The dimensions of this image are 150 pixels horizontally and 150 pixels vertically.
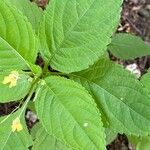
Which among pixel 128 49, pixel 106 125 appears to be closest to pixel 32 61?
pixel 106 125

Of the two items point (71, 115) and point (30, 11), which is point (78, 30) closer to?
point (71, 115)

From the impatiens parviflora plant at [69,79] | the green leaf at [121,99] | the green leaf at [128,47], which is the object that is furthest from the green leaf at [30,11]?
the green leaf at [128,47]

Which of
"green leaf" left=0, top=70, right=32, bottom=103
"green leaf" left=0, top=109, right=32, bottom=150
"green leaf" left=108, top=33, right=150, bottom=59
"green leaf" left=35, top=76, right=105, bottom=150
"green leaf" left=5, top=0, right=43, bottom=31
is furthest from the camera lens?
"green leaf" left=108, top=33, right=150, bottom=59

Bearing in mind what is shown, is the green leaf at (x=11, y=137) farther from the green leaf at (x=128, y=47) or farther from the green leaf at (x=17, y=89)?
the green leaf at (x=128, y=47)

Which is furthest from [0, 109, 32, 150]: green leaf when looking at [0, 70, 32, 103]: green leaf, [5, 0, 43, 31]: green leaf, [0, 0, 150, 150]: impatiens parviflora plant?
[5, 0, 43, 31]: green leaf

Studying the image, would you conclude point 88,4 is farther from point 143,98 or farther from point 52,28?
point 143,98

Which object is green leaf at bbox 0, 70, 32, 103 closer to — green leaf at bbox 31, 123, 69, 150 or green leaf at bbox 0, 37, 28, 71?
green leaf at bbox 0, 37, 28, 71
